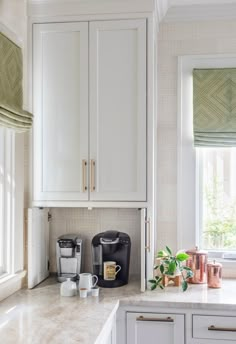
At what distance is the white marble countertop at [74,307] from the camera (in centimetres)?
190

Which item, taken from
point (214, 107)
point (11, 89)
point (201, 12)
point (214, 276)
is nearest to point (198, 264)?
point (214, 276)

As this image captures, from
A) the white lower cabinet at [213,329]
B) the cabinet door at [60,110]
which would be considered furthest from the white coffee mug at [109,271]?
the white lower cabinet at [213,329]

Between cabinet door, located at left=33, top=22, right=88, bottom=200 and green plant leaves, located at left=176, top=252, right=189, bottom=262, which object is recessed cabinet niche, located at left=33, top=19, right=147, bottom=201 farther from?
green plant leaves, located at left=176, top=252, right=189, bottom=262

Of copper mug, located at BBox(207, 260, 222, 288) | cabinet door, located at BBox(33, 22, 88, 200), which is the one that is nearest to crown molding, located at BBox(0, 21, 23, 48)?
cabinet door, located at BBox(33, 22, 88, 200)

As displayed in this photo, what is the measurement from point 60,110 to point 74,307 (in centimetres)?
113

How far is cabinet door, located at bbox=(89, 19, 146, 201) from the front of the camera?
261 centimetres

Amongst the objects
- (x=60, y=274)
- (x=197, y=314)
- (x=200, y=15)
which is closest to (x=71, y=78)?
(x=200, y=15)

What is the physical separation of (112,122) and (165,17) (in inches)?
35.3

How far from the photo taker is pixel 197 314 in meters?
2.38

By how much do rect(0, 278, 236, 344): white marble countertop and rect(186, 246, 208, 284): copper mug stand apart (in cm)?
7

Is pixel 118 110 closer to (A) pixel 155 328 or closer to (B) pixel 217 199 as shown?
(B) pixel 217 199

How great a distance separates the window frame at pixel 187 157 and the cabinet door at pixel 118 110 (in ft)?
1.67

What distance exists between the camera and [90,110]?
2.64m

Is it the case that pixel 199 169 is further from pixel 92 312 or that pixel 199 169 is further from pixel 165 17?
pixel 92 312
